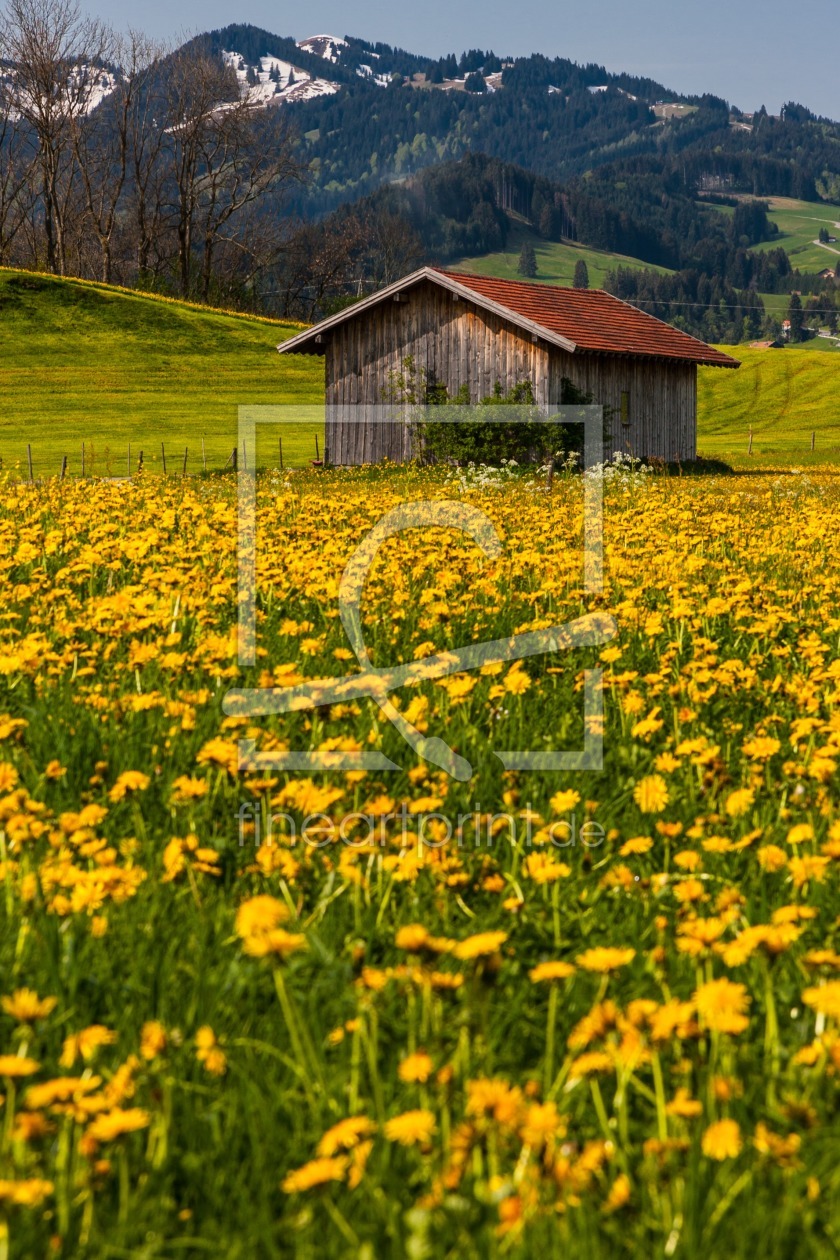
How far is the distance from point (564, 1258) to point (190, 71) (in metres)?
96.8

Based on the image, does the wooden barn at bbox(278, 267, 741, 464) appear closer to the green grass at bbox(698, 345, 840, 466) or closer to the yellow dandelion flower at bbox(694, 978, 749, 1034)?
the green grass at bbox(698, 345, 840, 466)

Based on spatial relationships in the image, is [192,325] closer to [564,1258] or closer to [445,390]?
[445,390]

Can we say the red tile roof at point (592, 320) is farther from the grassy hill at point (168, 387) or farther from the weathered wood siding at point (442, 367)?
the grassy hill at point (168, 387)

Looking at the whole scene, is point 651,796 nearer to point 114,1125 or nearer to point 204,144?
point 114,1125

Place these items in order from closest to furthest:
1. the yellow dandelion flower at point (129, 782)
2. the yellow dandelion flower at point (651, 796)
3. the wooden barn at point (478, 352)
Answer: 1. the yellow dandelion flower at point (129, 782)
2. the yellow dandelion flower at point (651, 796)
3. the wooden barn at point (478, 352)

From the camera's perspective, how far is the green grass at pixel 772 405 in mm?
56147

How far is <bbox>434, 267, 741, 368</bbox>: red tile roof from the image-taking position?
31.6 meters

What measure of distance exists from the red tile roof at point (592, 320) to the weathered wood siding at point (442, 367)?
0.58m

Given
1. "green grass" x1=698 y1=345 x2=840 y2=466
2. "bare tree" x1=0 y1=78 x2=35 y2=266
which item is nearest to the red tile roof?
"green grass" x1=698 y1=345 x2=840 y2=466

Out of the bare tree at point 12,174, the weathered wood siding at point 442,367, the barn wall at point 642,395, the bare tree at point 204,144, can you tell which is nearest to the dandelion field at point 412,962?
the weathered wood siding at point 442,367

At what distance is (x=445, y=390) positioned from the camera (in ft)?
106

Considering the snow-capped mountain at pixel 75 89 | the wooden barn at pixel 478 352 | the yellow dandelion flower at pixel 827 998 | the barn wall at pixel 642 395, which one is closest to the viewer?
the yellow dandelion flower at pixel 827 998

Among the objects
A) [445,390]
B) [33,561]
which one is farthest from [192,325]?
[33,561]

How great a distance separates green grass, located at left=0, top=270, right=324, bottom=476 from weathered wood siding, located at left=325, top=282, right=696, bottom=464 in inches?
179
